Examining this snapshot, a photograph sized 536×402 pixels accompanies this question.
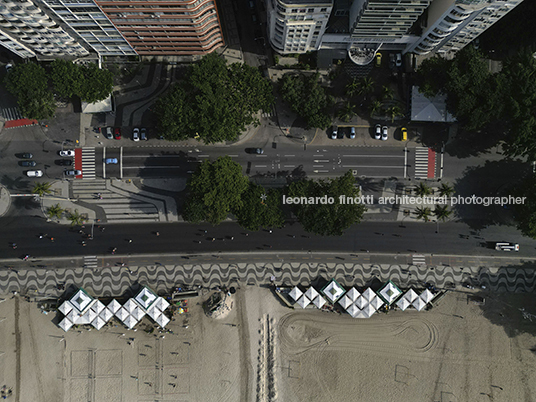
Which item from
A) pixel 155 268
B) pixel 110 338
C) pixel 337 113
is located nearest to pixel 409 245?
pixel 337 113

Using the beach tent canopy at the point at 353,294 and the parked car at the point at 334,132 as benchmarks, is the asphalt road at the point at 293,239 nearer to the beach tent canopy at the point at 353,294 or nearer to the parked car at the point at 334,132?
the beach tent canopy at the point at 353,294

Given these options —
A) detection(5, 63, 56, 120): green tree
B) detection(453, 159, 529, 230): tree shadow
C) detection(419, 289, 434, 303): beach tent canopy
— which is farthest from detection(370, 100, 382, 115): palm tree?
detection(5, 63, 56, 120): green tree

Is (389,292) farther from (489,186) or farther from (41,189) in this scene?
(41,189)

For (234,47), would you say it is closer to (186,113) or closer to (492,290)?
(186,113)

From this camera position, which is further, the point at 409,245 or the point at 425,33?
the point at 409,245

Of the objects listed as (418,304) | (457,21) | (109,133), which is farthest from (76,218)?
(457,21)

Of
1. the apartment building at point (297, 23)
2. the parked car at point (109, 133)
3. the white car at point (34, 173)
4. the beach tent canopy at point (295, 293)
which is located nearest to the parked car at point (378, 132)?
the apartment building at point (297, 23)
